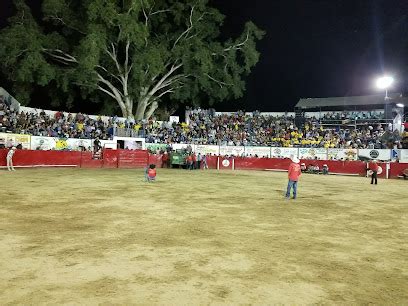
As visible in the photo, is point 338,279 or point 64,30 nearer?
point 338,279

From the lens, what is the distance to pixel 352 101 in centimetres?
4431

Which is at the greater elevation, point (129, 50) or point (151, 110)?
point (129, 50)

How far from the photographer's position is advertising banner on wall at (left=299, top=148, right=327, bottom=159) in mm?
34438

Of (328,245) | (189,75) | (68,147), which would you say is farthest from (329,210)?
(189,75)

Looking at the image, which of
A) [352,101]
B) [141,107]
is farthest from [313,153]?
[141,107]

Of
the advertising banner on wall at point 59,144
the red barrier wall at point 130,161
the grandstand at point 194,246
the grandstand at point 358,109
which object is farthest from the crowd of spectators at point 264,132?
the grandstand at point 194,246

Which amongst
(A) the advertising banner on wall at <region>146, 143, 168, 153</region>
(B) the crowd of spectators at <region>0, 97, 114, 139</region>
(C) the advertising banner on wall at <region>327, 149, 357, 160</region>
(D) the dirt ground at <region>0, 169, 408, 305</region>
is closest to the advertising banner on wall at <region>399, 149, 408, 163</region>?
(C) the advertising banner on wall at <region>327, 149, 357, 160</region>

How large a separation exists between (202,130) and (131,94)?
31.1ft

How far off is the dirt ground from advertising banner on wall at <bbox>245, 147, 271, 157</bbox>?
24.9m

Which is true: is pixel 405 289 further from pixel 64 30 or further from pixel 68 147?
pixel 64 30

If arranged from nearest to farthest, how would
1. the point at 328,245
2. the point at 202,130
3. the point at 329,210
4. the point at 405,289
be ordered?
the point at 405,289, the point at 328,245, the point at 329,210, the point at 202,130

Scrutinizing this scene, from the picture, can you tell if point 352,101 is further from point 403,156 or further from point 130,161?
point 130,161

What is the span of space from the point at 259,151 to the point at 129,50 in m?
19.3

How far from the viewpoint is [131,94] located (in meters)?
43.2
